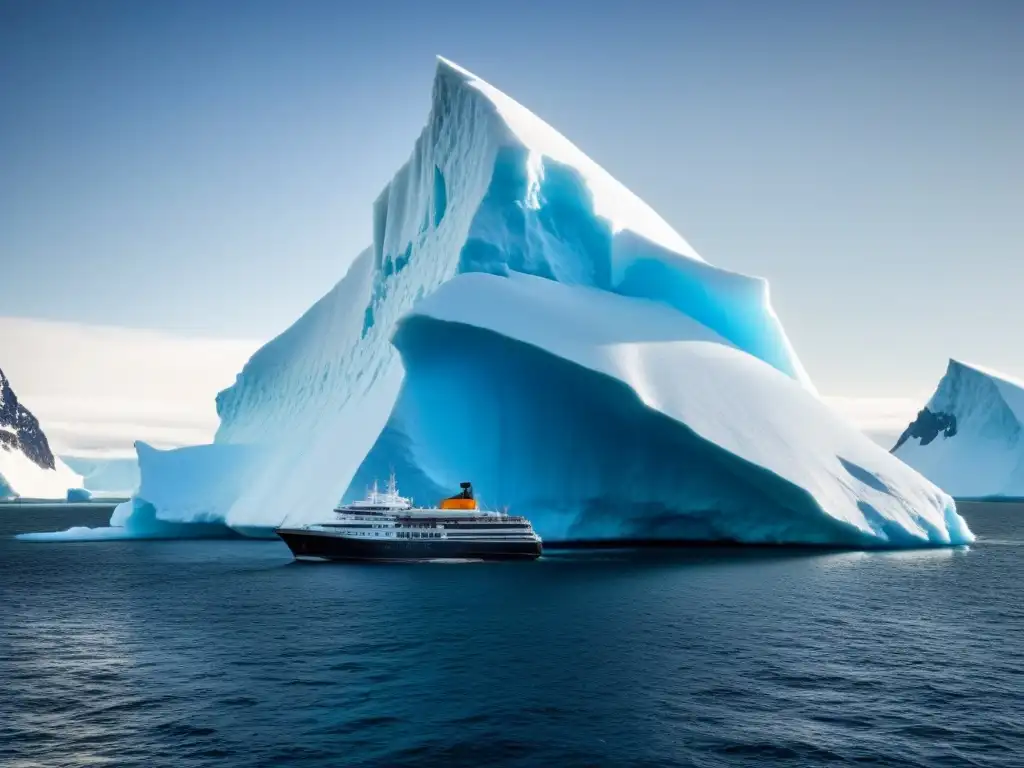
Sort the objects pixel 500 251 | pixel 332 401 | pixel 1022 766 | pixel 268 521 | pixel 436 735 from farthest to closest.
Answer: pixel 332 401, pixel 268 521, pixel 500 251, pixel 436 735, pixel 1022 766

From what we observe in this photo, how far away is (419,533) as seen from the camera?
1147 inches

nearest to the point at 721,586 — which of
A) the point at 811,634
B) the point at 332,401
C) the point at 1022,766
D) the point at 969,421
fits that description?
the point at 811,634

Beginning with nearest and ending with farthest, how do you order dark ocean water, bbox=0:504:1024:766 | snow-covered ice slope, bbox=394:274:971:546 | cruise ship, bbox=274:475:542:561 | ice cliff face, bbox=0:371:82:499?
dark ocean water, bbox=0:504:1024:766
snow-covered ice slope, bbox=394:274:971:546
cruise ship, bbox=274:475:542:561
ice cliff face, bbox=0:371:82:499

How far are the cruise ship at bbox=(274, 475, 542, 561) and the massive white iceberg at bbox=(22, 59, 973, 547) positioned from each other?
1.52 metres

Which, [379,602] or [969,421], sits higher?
[969,421]

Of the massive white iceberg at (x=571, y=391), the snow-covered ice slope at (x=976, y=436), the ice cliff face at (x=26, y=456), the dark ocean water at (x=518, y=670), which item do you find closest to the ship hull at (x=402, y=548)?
the massive white iceberg at (x=571, y=391)

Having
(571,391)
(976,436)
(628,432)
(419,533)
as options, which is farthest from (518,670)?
(976,436)

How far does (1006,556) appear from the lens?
104 ft

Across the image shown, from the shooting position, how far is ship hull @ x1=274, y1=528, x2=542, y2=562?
94.7ft

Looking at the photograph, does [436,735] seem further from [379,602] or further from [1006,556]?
[1006,556]

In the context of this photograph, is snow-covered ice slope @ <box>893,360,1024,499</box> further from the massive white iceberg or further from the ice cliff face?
the ice cliff face

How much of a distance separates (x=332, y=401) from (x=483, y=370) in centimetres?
1238

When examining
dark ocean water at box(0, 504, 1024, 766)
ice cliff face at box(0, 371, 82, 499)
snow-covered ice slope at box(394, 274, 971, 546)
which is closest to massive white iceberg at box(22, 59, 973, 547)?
snow-covered ice slope at box(394, 274, 971, 546)

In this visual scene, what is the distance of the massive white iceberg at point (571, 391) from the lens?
2889cm
